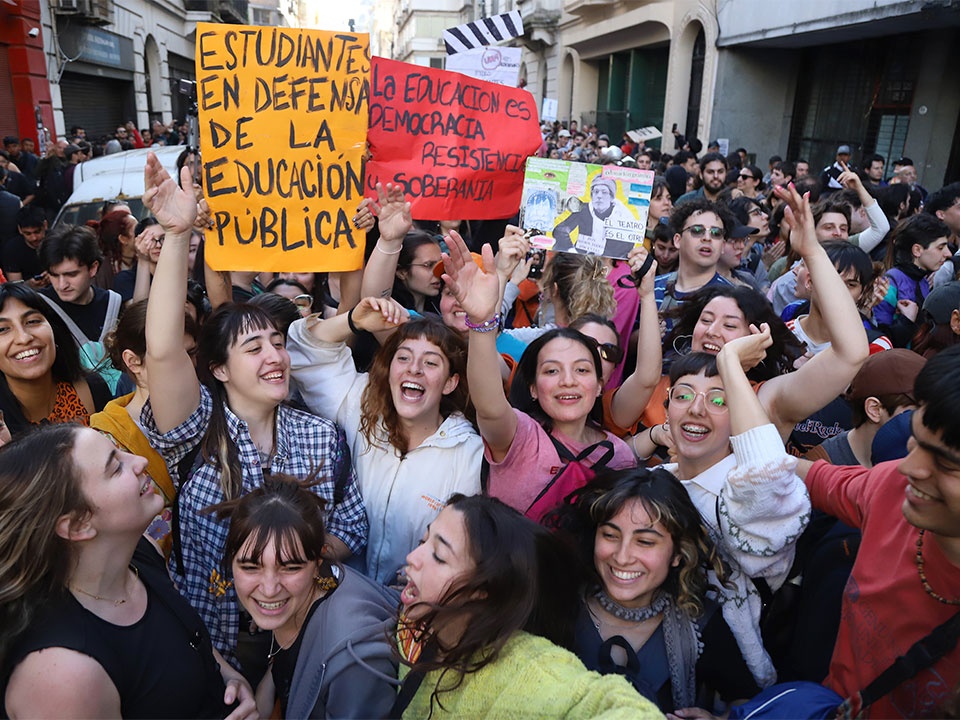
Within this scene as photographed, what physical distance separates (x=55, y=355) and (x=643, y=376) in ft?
8.12

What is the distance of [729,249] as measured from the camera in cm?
420

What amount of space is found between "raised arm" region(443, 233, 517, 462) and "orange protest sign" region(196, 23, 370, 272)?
1042 mm

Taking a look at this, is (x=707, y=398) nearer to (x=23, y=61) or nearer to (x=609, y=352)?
(x=609, y=352)

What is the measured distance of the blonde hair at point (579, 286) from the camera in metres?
3.42

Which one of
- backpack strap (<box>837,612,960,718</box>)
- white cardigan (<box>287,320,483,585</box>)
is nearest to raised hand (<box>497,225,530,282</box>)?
white cardigan (<box>287,320,483,585</box>)

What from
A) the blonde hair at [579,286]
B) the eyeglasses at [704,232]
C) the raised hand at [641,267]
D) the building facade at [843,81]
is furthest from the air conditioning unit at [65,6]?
the raised hand at [641,267]

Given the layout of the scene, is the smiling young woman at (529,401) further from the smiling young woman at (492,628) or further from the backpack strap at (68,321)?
the backpack strap at (68,321)

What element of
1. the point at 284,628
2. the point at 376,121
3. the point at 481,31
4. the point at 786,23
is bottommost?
the point at 284,628

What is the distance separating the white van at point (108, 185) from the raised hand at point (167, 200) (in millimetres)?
4745

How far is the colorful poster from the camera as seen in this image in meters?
3.26

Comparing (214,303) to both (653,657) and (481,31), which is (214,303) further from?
(481,31)

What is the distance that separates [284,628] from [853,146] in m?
14.2

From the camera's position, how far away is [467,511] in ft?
5.49

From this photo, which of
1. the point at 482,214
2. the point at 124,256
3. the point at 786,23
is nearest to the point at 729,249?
the point at 482,214
